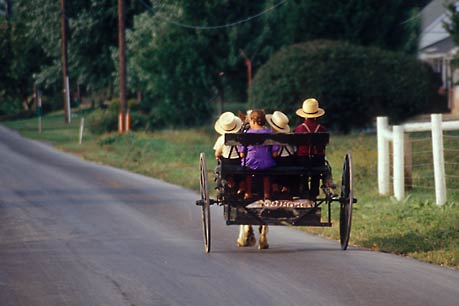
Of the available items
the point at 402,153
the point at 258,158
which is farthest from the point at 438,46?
the point at 258,158

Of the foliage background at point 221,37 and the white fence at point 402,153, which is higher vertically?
the foliage background at point 221,37

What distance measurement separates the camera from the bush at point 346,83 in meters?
35.6

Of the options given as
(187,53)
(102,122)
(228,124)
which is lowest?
(228,124)

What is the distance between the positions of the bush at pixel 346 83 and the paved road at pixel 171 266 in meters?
18.5

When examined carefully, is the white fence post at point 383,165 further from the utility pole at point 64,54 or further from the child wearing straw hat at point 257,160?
the utility pole at point 64,54

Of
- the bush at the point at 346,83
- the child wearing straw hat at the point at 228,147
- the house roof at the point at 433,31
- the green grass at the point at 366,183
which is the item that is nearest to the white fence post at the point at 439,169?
the green grass at the point at 366,183

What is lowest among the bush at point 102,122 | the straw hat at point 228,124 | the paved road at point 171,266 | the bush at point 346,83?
the paved road at point 171,266

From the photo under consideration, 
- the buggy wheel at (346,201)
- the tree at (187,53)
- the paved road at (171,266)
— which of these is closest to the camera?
the paved road at (171,266)

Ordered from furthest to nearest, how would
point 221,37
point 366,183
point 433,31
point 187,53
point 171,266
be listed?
1. point 433,31
2. point 221,37
3. point 187,53
4. point 366,183
5. point 171,266

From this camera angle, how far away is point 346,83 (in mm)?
35594

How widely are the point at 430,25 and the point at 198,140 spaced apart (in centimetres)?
2182

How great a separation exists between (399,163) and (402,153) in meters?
0.21

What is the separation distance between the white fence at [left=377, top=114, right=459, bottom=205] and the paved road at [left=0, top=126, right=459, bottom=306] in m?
2.55

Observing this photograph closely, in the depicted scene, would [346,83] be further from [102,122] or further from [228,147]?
[228,147]
